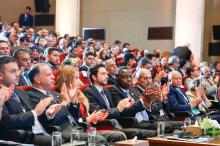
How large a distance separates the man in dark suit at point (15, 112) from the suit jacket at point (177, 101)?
9.08ft

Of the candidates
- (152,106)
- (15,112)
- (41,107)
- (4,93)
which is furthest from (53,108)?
(152,106)

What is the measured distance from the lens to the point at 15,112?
14.0 feet

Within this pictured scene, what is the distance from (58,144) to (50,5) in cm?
1549

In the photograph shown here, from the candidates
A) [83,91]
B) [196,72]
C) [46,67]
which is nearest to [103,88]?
[83,91]

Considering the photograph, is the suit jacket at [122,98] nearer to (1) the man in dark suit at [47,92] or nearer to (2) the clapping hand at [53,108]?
(1) the man in dark suit at [47,92]

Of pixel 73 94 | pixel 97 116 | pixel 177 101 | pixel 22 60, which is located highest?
pixel 22 60

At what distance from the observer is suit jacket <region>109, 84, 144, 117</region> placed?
559cm

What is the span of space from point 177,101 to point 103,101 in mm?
1604

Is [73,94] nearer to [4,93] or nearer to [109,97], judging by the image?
[109,97]

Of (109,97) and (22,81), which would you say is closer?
(22,81)

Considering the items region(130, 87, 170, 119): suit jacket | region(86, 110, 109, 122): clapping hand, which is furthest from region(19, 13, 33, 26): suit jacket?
region(86, 110, 109, 122): clapping hand

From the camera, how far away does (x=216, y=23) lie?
15617 millimetres

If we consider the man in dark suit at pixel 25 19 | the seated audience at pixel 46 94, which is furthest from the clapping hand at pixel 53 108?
the man in dark suit at pixel 25 19

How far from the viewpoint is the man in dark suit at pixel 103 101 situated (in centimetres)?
540
